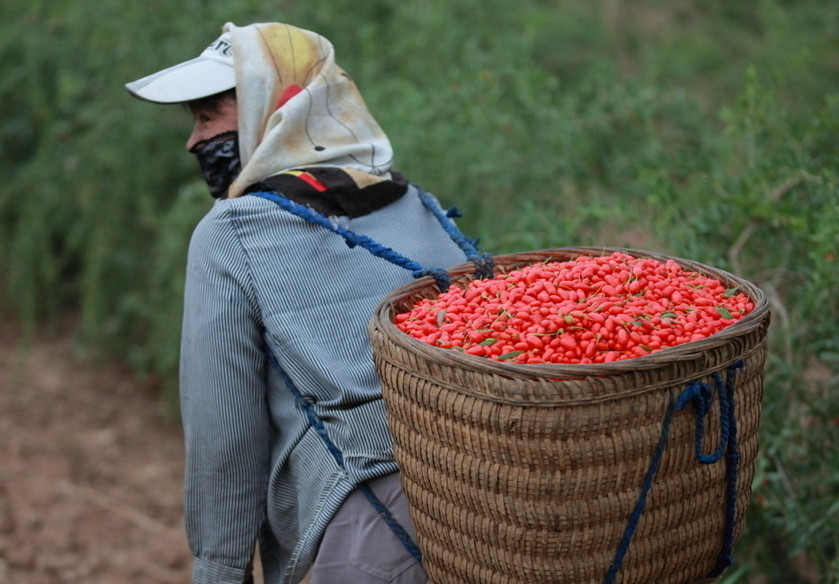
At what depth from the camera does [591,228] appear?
366 cm

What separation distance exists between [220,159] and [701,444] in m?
1.32

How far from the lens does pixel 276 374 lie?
214cm

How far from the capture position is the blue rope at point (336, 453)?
1962 millimetres

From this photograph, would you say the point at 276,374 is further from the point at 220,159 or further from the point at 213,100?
the point at 213,100

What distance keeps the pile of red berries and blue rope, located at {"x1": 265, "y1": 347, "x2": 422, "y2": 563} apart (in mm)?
335

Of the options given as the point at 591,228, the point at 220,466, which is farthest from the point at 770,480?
the point at 220,466

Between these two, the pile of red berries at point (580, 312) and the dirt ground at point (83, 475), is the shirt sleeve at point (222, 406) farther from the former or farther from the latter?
the dirt ground at point (83, 475)

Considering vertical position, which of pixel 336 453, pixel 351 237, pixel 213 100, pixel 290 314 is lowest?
pixel 336 453

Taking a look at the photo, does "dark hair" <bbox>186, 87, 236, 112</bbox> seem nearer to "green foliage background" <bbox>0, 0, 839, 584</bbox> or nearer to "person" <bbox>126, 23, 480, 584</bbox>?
"person" <bbox>126, 23, 480, 584</bbox>

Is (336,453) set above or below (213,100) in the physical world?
below

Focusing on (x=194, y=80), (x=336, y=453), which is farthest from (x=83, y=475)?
A: (x=336, y=453)

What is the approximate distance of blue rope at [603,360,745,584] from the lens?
155 cm

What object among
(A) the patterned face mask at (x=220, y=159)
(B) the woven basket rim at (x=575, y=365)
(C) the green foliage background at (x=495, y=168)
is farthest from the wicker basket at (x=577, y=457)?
(C) the green foliage background at (x=495, y=168)

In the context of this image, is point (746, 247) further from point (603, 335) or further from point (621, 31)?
point (621, 31)
